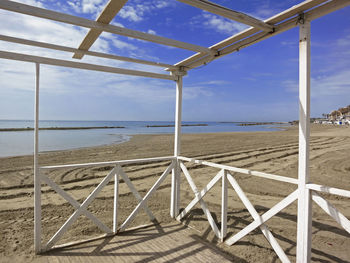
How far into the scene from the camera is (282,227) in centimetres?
350

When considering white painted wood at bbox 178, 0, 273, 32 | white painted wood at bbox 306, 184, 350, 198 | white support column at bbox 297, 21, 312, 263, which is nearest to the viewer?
white painted wood at bbox 306, 184, 350, 198

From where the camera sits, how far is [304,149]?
219cm

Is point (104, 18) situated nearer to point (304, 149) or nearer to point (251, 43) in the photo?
point (251, 43)

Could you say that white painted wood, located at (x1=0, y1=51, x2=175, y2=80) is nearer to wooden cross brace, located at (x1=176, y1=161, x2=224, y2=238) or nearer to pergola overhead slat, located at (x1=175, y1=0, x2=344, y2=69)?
pergola overhead slat, located at (x1=175, y1=0, x2=344, y2=69)

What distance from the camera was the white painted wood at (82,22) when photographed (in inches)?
78.1

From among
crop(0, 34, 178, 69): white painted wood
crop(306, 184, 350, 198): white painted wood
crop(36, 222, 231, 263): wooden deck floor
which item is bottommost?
crop(36, 222, 231, 263): wooden deck floor

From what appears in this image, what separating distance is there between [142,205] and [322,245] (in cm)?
266

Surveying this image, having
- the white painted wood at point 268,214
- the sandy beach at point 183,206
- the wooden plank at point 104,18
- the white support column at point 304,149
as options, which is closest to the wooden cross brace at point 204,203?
the sandy beach at point 183,206

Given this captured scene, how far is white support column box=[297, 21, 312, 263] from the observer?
2150 millimetres

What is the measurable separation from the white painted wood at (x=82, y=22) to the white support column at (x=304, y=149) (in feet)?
4.30

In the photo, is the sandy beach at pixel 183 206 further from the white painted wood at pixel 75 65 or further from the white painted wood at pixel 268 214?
the white painted wood at pixel 75 65

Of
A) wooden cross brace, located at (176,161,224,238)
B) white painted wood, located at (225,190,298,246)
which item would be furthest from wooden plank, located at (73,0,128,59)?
white painted wood, located at (225,190,298,246)

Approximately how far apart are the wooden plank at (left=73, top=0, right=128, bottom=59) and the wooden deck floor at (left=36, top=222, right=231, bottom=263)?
8.73 feet

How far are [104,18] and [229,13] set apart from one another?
1.25 meters
